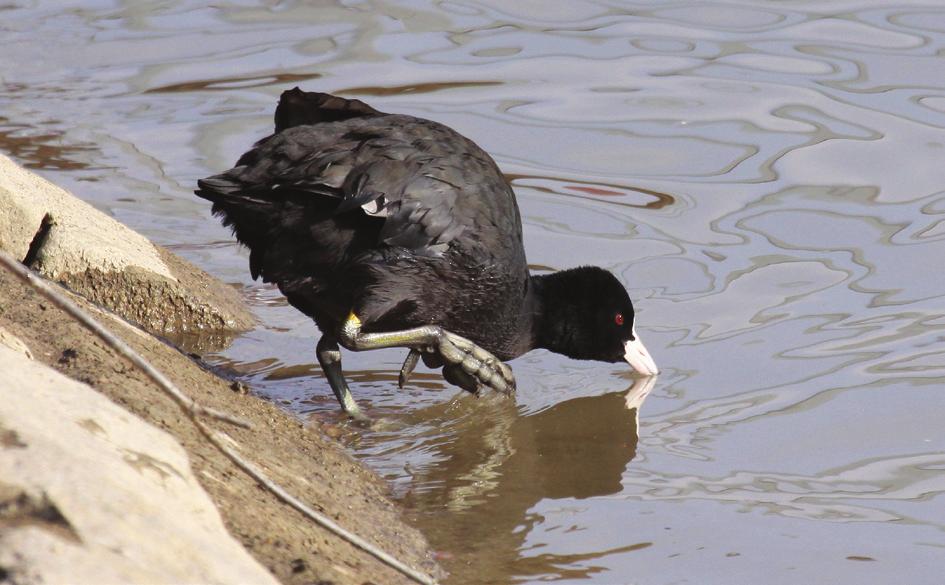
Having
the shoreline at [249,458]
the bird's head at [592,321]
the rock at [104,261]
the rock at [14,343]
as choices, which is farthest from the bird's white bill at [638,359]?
the rock at [14,343]

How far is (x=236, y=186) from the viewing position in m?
5.33

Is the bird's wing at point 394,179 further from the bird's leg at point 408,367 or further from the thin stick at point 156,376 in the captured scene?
the thin stick at point 156,376

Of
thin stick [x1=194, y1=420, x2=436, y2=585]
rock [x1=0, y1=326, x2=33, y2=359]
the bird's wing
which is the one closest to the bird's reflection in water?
the bird's wing

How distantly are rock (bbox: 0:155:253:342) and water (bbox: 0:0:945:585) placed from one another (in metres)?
0.32

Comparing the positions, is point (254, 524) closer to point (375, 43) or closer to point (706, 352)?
point (706, 352)

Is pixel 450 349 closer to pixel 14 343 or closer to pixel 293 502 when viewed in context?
pixel 14 343

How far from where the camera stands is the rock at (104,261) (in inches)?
230

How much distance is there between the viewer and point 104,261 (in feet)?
20.1

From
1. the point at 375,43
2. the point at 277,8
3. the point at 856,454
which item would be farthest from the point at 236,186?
the point at 277,8

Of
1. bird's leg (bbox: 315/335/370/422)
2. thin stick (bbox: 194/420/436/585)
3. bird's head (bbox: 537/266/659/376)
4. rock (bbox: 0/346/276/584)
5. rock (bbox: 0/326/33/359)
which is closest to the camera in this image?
rock (bbox: 0/346/276/584)

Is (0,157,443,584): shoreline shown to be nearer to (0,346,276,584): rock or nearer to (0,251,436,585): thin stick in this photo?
(0,346,276,584): rock

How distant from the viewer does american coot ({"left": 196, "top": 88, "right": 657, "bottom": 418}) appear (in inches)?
209

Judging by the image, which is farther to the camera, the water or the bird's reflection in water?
the water

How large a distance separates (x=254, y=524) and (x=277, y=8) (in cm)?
975
